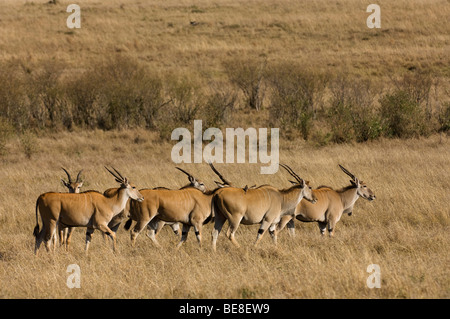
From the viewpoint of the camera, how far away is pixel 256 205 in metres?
11.2

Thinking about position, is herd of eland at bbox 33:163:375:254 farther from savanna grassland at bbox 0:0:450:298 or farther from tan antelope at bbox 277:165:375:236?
savanna grassland at bbox 0:0:450:298

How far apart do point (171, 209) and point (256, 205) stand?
4.53ft

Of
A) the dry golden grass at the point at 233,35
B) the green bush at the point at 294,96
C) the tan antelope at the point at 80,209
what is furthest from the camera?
the dry golden grass at the point at 233,35

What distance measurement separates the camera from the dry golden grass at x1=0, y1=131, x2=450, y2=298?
8.62 m

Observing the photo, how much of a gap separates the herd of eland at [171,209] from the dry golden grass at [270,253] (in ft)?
1.06

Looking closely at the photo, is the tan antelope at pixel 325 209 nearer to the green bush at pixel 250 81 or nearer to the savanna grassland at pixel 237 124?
the savanna grassland at pixel 237 124

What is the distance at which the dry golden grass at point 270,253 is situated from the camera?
8625 mm

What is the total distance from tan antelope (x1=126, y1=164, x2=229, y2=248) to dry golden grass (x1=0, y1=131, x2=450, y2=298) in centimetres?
37

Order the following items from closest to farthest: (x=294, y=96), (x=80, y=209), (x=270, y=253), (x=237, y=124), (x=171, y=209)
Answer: (x=270, y=253) → (x=80, y=209) → (x=171, y=209) → (x=237, y=124) → (x=294, y=96)

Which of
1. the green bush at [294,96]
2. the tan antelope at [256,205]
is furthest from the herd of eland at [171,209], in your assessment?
the green bush at [294,96]

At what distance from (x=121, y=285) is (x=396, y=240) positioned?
4.74 metres

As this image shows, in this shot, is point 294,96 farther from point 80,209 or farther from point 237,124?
point 80,209

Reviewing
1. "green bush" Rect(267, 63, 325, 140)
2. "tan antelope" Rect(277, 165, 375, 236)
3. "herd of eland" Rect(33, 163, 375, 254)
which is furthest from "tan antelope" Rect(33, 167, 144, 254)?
"green bush" Rect(267, 63, 325, 140)

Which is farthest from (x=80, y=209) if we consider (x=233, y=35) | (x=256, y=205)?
(x=233, y=35)
